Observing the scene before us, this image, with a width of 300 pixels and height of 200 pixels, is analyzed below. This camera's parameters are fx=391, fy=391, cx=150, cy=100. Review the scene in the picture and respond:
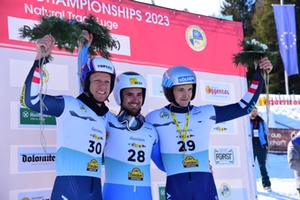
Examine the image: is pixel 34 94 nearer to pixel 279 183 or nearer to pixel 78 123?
pixel 78 123

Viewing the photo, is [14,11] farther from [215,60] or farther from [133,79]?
[215,60]

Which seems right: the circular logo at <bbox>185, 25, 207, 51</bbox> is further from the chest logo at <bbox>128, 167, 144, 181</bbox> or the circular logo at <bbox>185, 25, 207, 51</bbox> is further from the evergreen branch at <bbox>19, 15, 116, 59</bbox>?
the chest logo at <bbox>128, 167, 144, 181</bbox>

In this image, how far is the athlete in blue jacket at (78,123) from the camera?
3.13 meters

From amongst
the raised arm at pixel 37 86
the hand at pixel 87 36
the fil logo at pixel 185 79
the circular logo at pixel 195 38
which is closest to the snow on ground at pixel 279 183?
the circular logo at pixel 195 38

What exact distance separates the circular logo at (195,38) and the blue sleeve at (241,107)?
1.83 metres

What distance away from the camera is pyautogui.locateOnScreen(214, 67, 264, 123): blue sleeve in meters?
4.09

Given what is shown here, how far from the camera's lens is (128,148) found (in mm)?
3557

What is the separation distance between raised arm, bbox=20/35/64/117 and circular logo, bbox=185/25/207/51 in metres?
3.04

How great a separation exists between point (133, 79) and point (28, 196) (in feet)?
5.76

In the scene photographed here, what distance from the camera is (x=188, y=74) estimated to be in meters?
3.91

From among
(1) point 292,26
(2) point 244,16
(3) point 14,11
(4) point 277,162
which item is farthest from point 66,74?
(2) point 244,16

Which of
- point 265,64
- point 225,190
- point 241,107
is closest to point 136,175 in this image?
point 241,107

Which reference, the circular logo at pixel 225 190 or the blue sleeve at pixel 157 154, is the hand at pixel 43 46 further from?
the circular logo at pixel 225 190

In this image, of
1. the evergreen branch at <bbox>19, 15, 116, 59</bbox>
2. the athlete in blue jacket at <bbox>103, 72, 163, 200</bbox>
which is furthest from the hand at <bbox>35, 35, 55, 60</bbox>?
the athlete in blue jacket at <bbox>103, 72, 163, 200</bbox>
